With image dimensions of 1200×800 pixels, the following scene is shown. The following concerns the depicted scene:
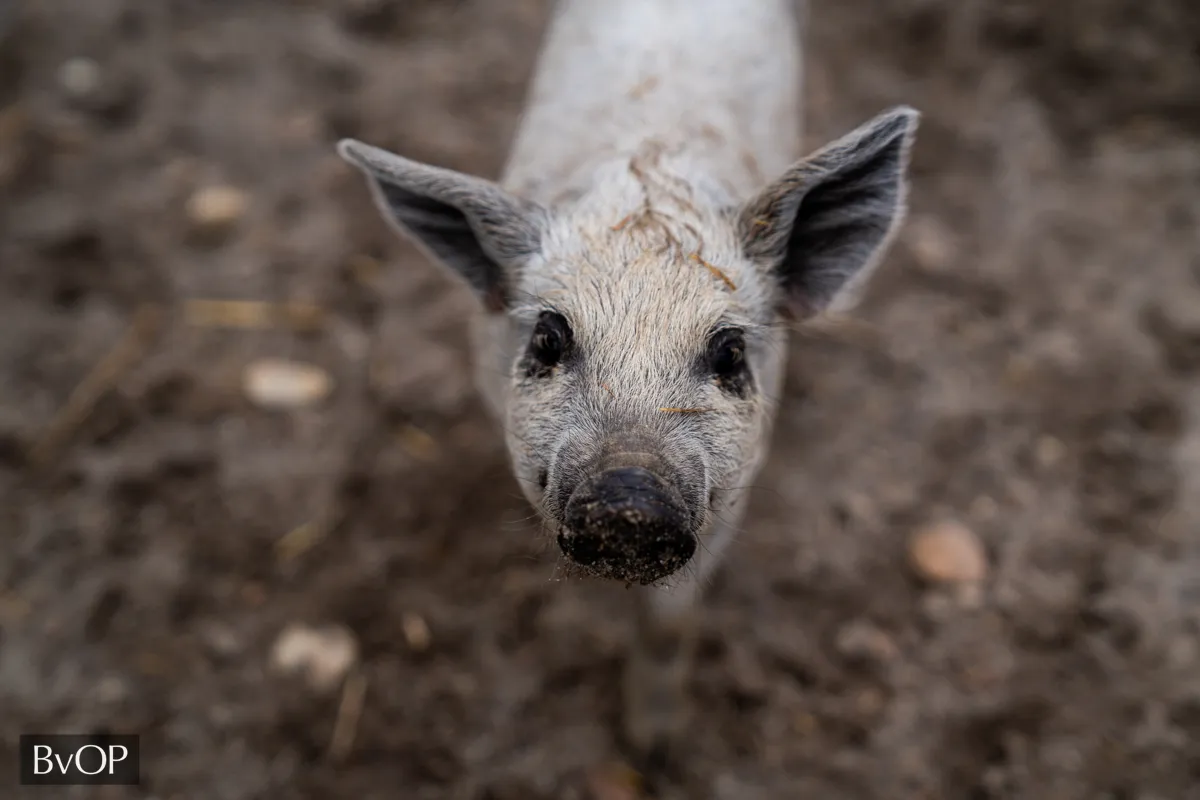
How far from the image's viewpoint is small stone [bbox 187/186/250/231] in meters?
4.58

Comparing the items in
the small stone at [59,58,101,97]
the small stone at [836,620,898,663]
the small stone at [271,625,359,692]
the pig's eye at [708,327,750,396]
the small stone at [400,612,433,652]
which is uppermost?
the pig's eye at [708,327,750,396]

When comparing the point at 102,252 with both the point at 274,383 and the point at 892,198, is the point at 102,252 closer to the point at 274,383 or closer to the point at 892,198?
the point at 274,383

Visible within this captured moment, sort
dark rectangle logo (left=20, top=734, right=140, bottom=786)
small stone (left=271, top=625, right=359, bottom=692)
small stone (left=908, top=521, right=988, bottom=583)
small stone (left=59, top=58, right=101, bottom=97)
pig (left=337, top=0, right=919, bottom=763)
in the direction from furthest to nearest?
small stone (left=59, top=58, right=101, bottom=97), small stone (left=908, top=521, right=988, bottom=583), small stone (left=271, top=625, right=359, bottom=692), dark rectangle logo (left=20, top=734, right=140, bottom=786), pig (left=337, top=0, right=919, bottom=763)

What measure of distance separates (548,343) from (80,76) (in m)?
4.18

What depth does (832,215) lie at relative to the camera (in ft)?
8.40

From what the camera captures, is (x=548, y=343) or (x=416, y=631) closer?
(x=548, y=343)

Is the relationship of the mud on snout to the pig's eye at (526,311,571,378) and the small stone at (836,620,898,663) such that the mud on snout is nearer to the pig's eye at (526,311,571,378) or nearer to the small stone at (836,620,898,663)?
the pig's eye at (526,311,571,378)

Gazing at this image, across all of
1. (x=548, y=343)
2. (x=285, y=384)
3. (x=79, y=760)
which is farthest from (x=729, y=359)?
(x=79, y=760)

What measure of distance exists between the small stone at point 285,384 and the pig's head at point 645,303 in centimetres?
167

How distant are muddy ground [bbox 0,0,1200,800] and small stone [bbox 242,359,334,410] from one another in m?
0.07

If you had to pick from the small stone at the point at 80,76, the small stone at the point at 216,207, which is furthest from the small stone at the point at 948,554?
the small stone at the point at 80,76

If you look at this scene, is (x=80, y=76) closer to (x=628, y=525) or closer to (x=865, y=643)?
(x=628, y=525)

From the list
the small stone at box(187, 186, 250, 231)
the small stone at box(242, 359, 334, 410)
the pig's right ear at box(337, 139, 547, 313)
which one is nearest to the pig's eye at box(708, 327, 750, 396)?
the pig's right ear at box(337, 139, 547, 313)

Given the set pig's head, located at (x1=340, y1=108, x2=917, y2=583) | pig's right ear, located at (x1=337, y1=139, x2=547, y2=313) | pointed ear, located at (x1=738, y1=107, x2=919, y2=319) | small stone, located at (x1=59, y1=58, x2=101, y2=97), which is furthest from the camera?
small stone, located at (x1=59, y1=58, x2=101, y2=97)
